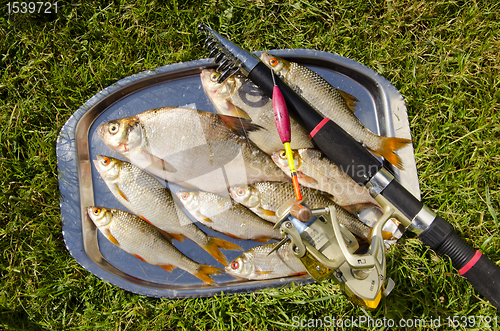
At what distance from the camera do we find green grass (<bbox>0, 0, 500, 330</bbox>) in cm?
206

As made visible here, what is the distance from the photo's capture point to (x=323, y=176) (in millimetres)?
1976

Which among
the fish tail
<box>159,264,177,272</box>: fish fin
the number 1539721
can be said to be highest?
the number 1539721

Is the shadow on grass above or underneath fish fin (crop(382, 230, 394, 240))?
underneath

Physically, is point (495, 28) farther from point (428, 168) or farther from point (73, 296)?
point (73, 296)

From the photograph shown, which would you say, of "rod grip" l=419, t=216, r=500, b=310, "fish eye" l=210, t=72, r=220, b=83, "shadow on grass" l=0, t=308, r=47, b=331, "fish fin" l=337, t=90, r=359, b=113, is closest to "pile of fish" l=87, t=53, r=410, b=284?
"fish eye" l=210, t=72, r=220, b=83

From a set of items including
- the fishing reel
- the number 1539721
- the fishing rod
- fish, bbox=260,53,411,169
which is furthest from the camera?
the number 1539721

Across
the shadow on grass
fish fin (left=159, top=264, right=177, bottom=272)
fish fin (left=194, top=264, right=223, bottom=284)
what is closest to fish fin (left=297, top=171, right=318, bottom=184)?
fish fin (left=194, top=264, right=223, bottom=284)

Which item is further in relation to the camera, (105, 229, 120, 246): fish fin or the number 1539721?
the number 1539721

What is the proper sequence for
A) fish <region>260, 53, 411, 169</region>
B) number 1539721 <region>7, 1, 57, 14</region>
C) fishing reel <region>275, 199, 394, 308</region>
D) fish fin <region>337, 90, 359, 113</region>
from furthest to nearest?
1. number 1539721 <region>7, 1, 57, 14</region>
2. fish fin <region>337, 90, 359, 113</region>
3. fish <region>260, 53, 411, 169</region>
4. fishing reel <region>275, 199, 394, 308</region>

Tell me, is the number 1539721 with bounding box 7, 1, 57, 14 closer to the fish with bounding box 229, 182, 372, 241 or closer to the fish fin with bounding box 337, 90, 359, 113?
the fish with bounding box 229, 182, 372, 241

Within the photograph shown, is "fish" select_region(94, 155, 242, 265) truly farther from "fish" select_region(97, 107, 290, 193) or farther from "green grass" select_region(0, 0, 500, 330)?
"green grass" select_region(0, 0, 500, 330)

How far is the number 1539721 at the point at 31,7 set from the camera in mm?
2340

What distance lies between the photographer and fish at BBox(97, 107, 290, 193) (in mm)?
1889

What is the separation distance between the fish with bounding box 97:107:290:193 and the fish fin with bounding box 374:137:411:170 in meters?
0.79
